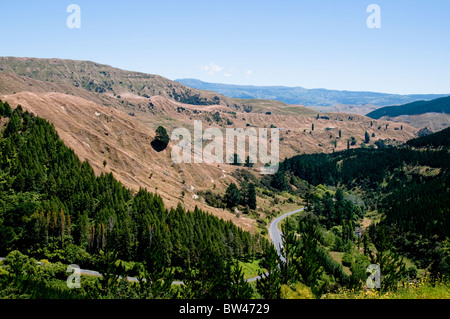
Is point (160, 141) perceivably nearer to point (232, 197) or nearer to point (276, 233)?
point (232, 197)

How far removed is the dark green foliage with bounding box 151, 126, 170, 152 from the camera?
161 metres

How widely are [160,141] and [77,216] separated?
86091mm

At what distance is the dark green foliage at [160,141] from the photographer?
527 feet

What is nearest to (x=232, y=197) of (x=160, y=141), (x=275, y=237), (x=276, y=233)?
(x=276, y=233)

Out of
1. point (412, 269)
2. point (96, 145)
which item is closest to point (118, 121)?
point (96, 145)

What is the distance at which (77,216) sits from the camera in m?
80.4

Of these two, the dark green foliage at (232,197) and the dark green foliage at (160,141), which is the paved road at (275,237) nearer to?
the dark green foliage at (232,197)

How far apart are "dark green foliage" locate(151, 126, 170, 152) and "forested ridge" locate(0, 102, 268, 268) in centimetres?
6013

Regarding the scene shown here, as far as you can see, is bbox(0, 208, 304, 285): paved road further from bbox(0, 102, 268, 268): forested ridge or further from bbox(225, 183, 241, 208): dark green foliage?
bbox(225, 183, 241, 208): dark green foliage

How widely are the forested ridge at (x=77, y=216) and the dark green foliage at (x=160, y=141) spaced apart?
6013 cm
